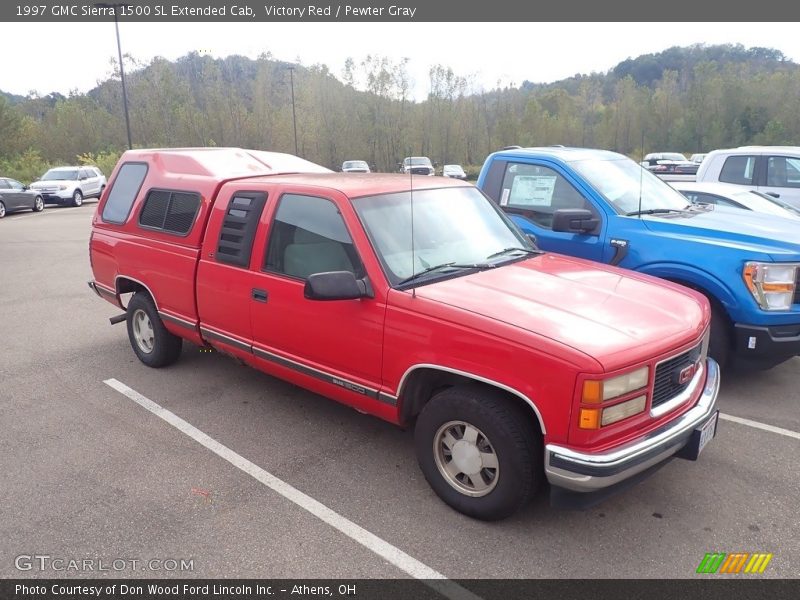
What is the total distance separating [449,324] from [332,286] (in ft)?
2.29

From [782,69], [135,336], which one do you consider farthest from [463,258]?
[782,69]

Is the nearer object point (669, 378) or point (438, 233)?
point (669, 378)

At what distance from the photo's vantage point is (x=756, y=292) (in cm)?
460

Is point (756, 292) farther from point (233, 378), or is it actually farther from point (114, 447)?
point (114, 447)

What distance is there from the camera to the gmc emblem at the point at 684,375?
10.3ft

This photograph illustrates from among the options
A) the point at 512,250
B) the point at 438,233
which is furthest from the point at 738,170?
the point at 438,233

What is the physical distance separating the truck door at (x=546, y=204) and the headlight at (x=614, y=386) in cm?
259

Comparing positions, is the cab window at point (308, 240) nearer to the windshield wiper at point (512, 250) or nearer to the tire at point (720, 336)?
the windshield wiper at point (512, 250)

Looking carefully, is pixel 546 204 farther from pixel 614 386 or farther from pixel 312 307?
pixel 614 386

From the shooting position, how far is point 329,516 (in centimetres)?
330

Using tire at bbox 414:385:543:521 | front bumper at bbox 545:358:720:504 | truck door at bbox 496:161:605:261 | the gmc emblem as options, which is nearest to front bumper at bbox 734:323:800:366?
truck door at bbox 496:161:605:261

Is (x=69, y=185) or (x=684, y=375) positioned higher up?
(x=684, y=375)

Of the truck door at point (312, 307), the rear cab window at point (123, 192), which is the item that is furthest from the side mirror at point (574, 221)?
the rear cab window at point (123, 192)

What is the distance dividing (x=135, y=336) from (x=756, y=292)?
215 inches
